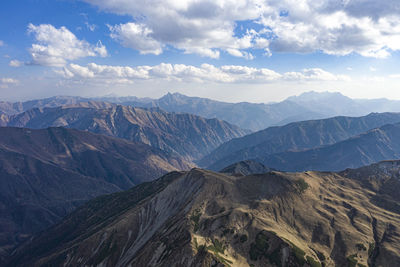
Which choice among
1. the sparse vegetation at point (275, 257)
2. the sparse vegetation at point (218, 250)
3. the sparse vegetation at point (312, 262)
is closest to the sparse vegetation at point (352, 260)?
the sparse vegetation at point (312, 262)

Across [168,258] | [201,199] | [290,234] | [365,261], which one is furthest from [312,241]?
[168,258]

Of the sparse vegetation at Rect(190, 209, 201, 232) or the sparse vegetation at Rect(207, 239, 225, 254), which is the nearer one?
the sparse vegetation at Rect(207, 239, 225, 254)

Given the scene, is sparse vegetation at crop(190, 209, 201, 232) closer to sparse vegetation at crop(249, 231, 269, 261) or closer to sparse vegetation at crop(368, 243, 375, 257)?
sparse vegetation at crop(249, 231, 269, 261)

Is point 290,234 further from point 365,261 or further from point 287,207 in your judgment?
point 365,261

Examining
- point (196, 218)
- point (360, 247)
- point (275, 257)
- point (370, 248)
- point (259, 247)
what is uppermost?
point (196, 218)

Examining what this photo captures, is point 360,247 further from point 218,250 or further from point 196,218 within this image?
point 196,218

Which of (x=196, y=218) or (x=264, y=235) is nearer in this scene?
(x=264, y=235)

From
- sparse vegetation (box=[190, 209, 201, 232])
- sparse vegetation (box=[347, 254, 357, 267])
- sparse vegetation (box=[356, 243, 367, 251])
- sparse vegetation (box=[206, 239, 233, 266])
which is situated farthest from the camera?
sparse vegetation (box=[356, 243, 367, 251])

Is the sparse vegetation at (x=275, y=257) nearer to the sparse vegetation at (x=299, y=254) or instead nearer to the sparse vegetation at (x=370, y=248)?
the sparse vegetation at (x=299, y=254)

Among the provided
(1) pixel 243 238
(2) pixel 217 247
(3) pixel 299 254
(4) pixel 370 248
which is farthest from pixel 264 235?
(4) pixel 370 248

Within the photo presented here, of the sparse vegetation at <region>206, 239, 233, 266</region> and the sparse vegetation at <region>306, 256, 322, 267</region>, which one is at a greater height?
Result: the sparse vegetation at <region>206, 239, 233, 266</region>

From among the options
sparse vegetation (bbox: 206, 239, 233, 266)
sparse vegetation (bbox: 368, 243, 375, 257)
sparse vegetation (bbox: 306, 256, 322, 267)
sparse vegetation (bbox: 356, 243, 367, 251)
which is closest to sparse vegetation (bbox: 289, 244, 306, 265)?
sparse vegetation (bbox: 306, 256, 322, 267)
